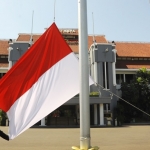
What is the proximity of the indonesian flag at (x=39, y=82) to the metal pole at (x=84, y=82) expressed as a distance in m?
0.68

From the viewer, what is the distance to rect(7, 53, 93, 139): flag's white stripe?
338cm

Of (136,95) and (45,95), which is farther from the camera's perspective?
(136,95)

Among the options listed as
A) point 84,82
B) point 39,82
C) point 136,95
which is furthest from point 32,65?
point 136,95

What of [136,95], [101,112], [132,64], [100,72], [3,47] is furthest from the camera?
[3,47]

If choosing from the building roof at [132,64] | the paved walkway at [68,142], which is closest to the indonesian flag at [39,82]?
the paved walkway at [68,142]

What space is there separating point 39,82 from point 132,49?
89.2ft

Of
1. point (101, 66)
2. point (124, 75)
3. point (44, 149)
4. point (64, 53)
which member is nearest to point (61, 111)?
point (101, 66)

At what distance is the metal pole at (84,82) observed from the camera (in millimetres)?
2889

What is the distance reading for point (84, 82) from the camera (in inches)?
117

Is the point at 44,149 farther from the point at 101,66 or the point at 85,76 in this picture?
the point at 101,66

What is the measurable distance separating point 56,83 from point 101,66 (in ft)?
63.8

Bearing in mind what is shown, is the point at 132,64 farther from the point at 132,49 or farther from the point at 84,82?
the point at 84,82

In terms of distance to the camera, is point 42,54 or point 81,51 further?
point 42,54

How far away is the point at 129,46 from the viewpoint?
1185 inches
